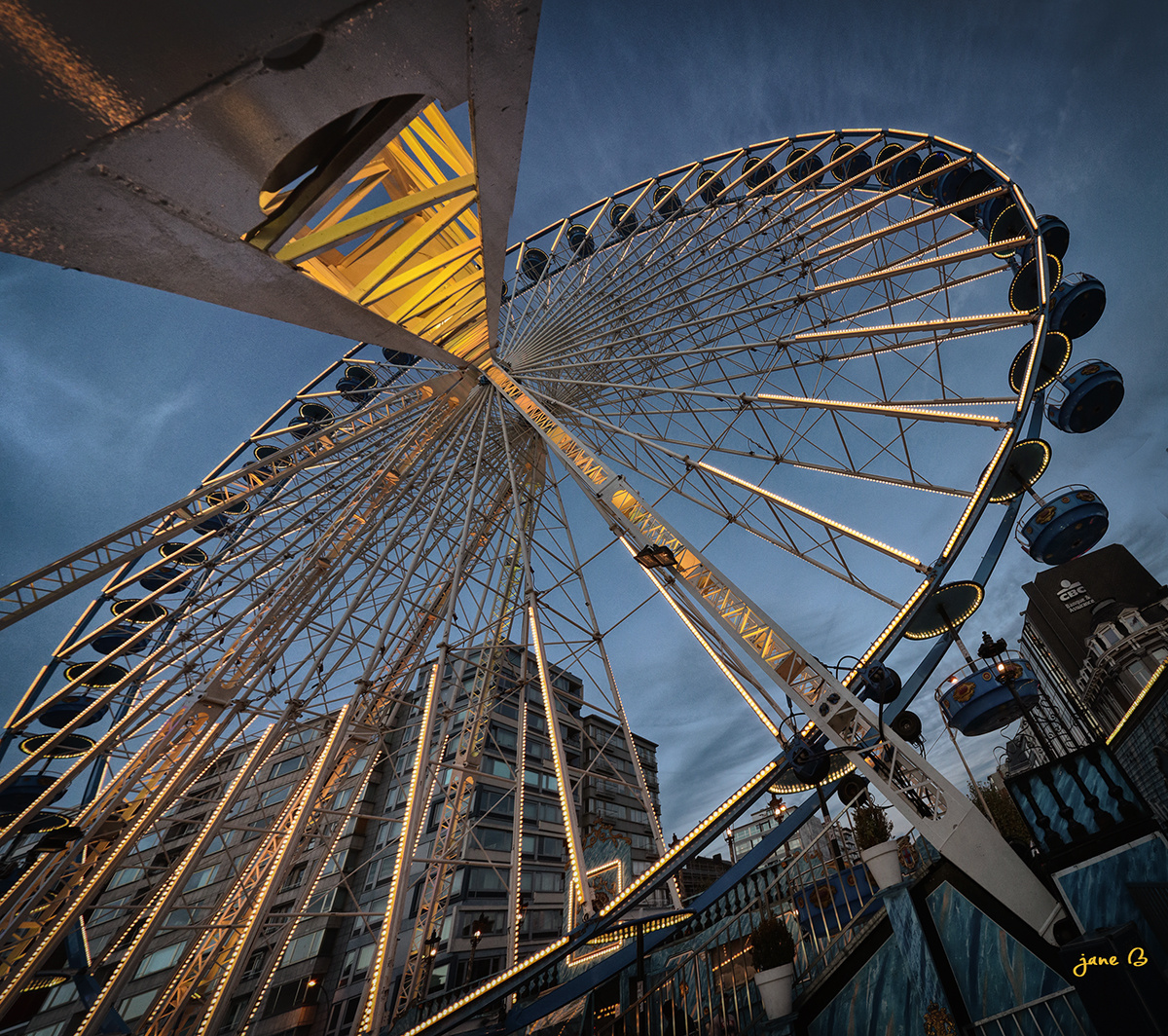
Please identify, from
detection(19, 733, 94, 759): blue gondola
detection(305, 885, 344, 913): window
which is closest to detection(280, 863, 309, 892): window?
detection(305, 885, 344, 913): window

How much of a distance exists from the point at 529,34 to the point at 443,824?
15618 mm

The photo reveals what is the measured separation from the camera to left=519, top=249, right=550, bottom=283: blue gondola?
23156 millimetres

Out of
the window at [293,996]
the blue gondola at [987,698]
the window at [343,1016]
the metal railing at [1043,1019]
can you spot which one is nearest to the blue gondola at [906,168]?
the blue gondola at [987,698]

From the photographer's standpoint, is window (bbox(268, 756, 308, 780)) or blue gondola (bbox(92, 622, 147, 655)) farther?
window (bbox(268, 756, 308, 780))

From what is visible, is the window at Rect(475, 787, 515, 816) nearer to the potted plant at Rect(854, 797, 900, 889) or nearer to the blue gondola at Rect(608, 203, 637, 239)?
the potted plant at Rect(854, 797, 900, 889)

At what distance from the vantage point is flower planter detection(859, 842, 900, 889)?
7203 mm

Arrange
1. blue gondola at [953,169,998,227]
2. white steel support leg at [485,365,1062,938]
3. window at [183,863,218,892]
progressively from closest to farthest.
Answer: white steel support leg at [485,365,1062,938] < blue gondola at [953,169,998,227] < window at [183,863,218,892]

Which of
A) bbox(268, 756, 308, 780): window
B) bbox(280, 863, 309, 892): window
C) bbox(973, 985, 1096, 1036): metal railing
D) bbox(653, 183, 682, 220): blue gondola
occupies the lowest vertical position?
bbox(973, 985, 1096, 1036): metal railing

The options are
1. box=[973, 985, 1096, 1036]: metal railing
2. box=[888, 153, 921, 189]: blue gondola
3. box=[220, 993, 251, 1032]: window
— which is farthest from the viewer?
box=[220, 993, 251, 1032]: window

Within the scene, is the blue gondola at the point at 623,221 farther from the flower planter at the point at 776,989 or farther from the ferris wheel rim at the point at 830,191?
the flower planter at the point at 776,989

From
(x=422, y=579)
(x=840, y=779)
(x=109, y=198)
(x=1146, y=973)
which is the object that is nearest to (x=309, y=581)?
(x=422, y=579)

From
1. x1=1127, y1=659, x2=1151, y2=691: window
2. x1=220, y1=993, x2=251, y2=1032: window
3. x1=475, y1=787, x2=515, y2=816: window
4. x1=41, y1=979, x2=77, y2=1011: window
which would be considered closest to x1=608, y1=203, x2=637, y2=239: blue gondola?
x1=475, y1=787, x2=515, y2=816: window

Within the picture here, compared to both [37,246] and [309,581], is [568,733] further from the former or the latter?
[37,246]

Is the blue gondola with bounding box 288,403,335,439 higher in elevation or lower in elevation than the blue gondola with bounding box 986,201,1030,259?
higher
